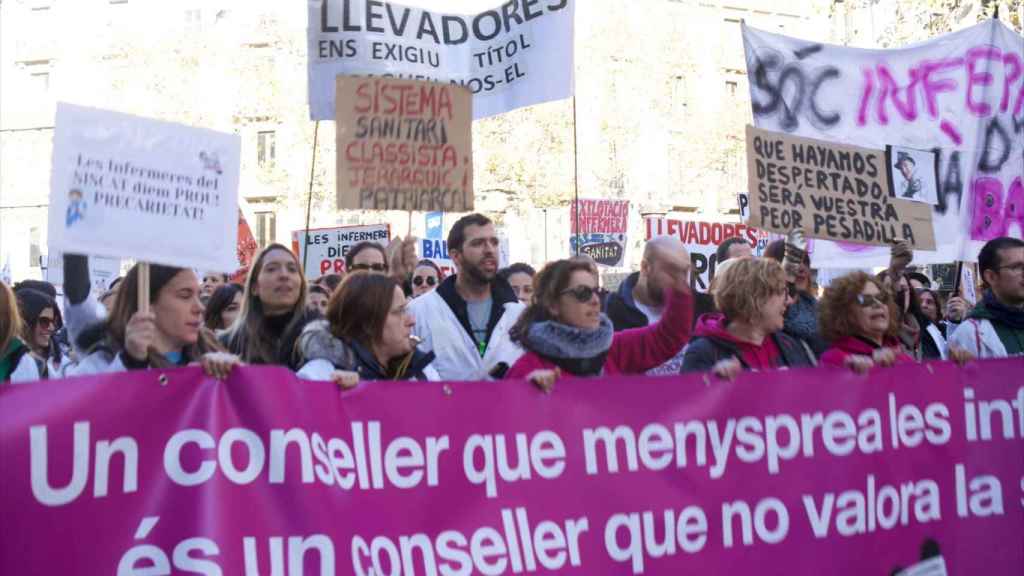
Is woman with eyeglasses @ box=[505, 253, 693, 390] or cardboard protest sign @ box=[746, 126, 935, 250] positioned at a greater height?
cardboard protest sign @ box=[746, 126, 935, 250]

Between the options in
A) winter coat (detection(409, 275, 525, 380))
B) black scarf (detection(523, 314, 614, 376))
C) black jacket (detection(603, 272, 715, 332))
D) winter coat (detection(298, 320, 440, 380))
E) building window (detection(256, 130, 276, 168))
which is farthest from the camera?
building window (detection(256, 130, 276, 168))

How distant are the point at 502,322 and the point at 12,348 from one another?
1.94m

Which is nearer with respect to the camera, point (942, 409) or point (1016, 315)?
point (942, 409)

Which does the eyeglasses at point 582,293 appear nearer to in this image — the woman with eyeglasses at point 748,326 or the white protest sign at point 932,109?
the woman with eyeglasses at point 748,326

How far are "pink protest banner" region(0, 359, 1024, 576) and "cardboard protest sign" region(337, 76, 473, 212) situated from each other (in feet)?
5.64

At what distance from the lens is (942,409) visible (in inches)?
180

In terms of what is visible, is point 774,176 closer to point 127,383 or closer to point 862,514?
point 862,514

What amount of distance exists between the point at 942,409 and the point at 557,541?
1651 millimetres

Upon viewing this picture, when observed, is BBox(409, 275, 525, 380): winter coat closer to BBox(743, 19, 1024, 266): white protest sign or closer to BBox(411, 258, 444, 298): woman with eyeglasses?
BBox(743, 19, 1024, 266): white protest sign

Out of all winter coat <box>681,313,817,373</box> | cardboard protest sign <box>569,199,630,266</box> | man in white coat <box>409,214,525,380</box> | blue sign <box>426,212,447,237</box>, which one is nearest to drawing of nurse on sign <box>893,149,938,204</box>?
winter coat <box>681,313,817,373</box>

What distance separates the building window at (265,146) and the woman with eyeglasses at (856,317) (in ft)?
97.7

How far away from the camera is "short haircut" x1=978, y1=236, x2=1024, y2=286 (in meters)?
5.61

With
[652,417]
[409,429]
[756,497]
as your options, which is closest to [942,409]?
[756,497]

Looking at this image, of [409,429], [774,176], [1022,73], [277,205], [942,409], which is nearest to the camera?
[409,429]
